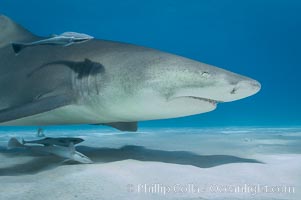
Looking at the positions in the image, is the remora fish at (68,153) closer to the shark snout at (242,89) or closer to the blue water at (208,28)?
the shark snout at (242,89)

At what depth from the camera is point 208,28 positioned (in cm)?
8981

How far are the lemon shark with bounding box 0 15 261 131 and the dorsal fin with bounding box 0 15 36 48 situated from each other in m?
0.99

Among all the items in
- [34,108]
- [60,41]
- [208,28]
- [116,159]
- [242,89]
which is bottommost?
[116,159]

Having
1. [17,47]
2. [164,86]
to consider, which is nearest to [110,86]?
[164,86]

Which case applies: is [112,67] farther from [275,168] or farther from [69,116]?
[275,168]

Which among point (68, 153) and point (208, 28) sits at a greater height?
point (208, 28)

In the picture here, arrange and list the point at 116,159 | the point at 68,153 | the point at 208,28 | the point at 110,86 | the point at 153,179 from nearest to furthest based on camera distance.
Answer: the point at 153,179 < the point at 68,153 < the point at 110,86 < the point at 116,159 < the point at 208,28

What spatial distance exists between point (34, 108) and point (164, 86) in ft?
4.32

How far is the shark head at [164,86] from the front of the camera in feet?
9.39

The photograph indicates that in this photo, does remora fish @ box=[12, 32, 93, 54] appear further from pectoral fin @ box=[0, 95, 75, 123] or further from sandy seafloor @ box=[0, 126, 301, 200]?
sandy seafloor @ box=[0, 126, 301, 200]

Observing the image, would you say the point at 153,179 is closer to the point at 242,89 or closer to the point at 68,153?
the point at 68,153

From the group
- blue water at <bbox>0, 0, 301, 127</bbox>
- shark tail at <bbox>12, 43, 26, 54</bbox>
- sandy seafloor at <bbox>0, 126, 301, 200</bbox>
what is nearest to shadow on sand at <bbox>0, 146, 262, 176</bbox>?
sandy seafloor at <bbox>0, 126, 301, 200</bbox>

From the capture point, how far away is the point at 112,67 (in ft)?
11.0

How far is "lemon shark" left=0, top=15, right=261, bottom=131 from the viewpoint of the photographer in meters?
2.91
